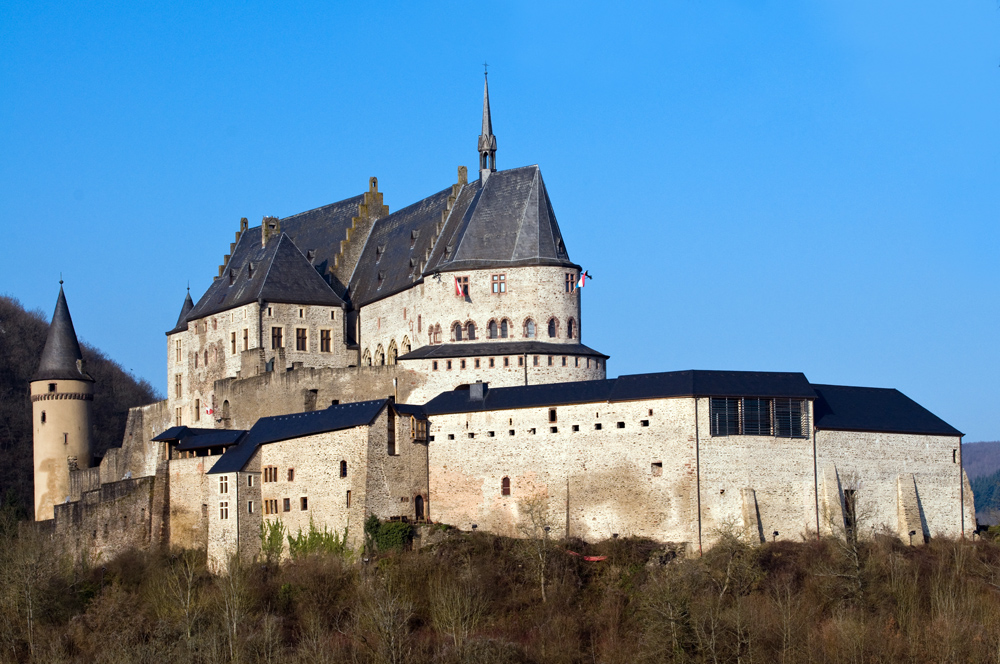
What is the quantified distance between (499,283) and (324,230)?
56.6 feet

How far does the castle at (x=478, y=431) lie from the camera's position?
54094mm

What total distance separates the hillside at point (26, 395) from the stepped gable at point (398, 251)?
19.2 m

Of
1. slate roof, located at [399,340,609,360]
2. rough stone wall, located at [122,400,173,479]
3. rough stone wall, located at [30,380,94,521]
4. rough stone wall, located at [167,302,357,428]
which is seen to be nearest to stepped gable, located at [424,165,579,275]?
slate roof, located at [399,340,609,360]

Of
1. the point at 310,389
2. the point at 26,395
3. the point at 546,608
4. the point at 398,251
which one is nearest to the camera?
the point at 546,608

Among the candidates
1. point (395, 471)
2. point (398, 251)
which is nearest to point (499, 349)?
point (395, 471)

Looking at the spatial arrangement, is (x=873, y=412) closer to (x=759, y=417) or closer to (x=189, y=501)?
(x=759, y=417)

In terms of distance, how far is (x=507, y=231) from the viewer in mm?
67062

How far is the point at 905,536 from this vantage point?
5594 cm

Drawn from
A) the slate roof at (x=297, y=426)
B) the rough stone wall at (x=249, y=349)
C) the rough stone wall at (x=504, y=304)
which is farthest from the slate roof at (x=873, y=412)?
the rough stone wall at (x=249, y=349)

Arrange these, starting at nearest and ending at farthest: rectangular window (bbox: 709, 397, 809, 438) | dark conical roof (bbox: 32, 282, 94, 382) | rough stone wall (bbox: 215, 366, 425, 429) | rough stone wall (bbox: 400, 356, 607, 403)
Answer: rectangular window (bbox: 709, 397, 809, 438), rough stone wall (bbox: 400, 356, 607, 403), rough stone wall (bbox: 215, 366, 425, 429), dark conical roof (bbox: 32, 282, 94, 382)

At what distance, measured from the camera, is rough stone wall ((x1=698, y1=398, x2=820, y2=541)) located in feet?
175

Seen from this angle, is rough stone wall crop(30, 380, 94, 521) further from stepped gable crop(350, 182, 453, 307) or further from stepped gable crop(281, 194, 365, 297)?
stepped gable crop(350, 182, 453, 307)

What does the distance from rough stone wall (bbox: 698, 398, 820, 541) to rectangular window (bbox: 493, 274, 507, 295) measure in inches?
559

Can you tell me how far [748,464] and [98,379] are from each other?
60421 millimetres
